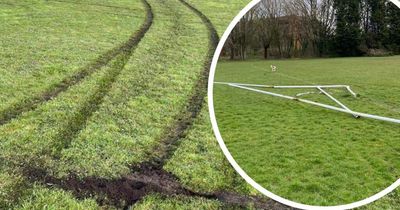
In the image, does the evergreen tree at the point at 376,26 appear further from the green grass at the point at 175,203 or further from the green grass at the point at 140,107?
the green grass at the point at 140,107

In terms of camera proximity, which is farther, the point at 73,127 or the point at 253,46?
the point at 73,127

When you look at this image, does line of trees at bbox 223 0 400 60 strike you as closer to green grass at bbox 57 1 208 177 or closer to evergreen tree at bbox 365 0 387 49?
evergreen tree at bbox 365 0 387 49

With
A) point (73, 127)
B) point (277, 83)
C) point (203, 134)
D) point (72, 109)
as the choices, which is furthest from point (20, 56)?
point (277, 83)

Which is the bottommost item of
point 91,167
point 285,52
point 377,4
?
point 91,167

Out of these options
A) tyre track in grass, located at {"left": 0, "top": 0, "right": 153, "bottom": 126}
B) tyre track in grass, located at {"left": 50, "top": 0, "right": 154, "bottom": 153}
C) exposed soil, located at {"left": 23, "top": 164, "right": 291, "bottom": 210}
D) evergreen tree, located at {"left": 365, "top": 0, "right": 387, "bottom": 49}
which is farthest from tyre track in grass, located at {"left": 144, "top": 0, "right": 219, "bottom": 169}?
evergreen tree, located at {"left": 365, "top": 0, "right": 387, "bottom": 49}

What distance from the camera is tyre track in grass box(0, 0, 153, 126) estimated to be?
7.94 meters

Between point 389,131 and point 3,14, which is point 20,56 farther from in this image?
point 389,131

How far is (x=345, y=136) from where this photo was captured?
3.48 meters

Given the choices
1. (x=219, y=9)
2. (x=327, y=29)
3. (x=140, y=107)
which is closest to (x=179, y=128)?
(x=140, y=107)

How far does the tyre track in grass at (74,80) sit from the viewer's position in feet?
26.1

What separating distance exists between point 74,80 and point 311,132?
7628 mm

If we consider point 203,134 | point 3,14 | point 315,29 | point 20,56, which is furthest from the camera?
point 3,14

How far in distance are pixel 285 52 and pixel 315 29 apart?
10.6 inches

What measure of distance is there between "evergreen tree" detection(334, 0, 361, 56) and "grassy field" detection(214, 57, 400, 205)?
0.43 feet
